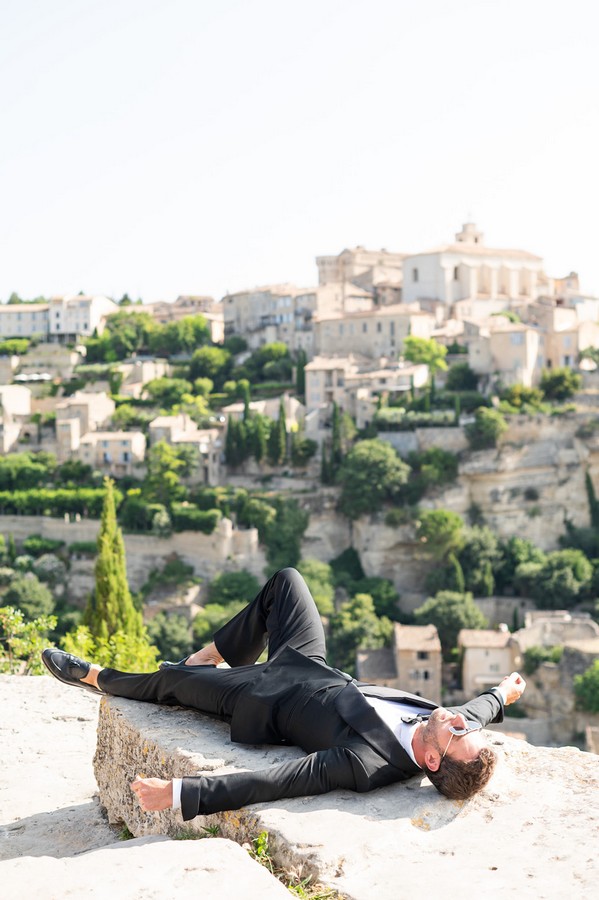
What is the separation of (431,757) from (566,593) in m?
34.6

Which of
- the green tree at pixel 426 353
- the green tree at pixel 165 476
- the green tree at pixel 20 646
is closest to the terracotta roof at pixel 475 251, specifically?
the green tree at pixel 426 353

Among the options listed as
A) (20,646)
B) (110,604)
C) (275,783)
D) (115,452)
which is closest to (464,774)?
(275,783)

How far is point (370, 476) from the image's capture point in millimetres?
40062

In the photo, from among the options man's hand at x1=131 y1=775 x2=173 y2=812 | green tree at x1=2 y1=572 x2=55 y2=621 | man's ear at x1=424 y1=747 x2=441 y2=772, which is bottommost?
green tree at x1=2 y1=572 x2=55 y2=621

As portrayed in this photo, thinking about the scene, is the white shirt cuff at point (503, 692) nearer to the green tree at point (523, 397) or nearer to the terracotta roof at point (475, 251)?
the green tree at point (523, 397)

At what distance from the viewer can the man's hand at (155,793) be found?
4.14m

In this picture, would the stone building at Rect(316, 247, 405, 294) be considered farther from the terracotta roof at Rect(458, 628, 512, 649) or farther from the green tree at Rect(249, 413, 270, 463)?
the terracotta roof at Rect(458, 628, 512, 649)

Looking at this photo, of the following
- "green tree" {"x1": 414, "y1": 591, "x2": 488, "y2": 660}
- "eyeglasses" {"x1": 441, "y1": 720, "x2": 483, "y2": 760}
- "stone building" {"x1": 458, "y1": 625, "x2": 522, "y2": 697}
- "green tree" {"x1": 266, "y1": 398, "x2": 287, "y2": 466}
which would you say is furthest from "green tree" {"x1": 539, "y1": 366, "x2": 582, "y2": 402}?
"eyeglasses" {"x1": 441, "y1": 720, "x2": 483, "y2": 760}

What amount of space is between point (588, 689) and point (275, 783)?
27842mm

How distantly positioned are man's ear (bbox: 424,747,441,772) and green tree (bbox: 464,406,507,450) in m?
36.7

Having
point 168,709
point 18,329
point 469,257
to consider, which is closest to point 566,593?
point 469,257

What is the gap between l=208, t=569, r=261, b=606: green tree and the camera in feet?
126

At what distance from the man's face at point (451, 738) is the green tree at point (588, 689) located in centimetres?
2753

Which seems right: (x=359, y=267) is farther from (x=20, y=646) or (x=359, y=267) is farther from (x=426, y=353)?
(x=20, y=646)
